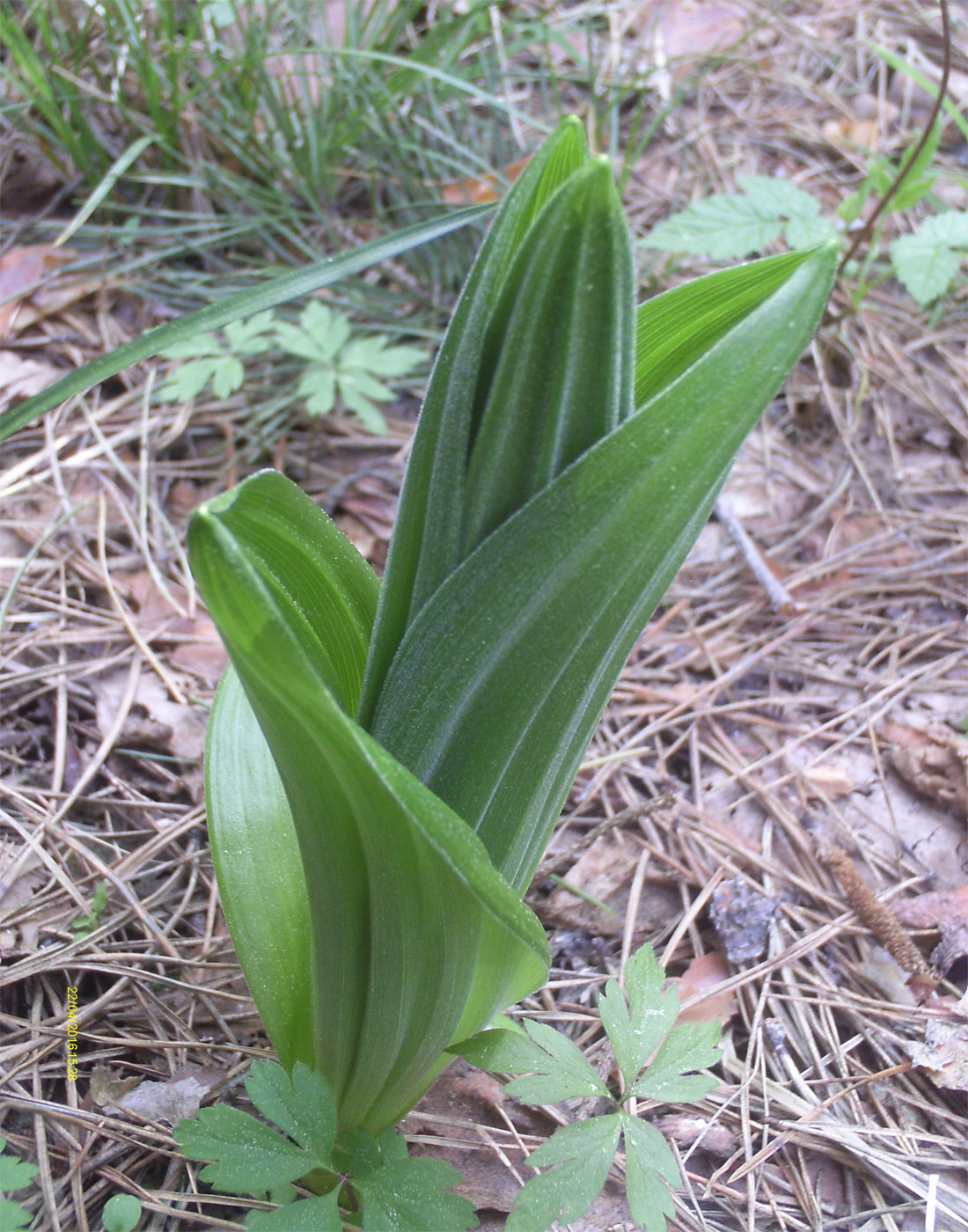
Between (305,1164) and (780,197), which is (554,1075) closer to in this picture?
(305,1164)

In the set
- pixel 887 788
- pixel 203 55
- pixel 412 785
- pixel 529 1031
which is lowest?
pixel 887 788

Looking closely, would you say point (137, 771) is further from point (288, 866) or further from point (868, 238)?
point (868, 238)

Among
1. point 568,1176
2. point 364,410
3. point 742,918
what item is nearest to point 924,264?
point 364,410

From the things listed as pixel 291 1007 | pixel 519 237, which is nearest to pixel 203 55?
pixel 519 237

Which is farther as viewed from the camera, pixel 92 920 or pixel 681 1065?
pixel 92 920

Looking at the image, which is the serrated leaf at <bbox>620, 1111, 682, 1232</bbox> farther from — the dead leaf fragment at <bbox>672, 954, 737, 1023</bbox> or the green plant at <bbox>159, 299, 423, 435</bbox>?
the green plant at <bbox>159, 299, 423, 435</bbox>

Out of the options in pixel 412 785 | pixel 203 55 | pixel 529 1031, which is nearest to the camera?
pixel 412 785
